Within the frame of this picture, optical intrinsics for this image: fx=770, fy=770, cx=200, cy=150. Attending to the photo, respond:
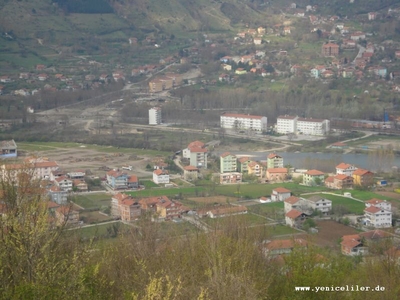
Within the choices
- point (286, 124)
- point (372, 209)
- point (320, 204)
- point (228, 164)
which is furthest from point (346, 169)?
point (286, 124)

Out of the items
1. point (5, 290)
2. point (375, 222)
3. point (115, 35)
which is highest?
point (115, 35)

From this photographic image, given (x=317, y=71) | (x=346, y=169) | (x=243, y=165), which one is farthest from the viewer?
(x=317, y=71)

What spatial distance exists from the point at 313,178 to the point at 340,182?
22.6 inches

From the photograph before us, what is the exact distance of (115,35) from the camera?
32.5 meters

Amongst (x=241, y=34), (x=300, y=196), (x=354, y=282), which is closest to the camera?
(x=354, y=282)

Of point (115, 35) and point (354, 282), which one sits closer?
point (354, 282)

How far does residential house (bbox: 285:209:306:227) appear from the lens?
11.1 m

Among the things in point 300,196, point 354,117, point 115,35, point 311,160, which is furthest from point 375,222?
point 115,35

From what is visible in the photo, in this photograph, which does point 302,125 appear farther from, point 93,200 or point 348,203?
point 93,200

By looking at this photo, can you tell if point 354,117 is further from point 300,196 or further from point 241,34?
point 241,34

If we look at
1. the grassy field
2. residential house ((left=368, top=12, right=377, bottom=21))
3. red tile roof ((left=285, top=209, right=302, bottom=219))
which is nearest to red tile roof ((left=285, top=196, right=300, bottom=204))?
red tile roof ((left=285, top=209, right=302, bottom=219))

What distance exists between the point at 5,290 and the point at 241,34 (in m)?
30.2

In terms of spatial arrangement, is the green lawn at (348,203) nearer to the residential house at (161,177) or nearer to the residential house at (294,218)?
the residential house at (294,218)

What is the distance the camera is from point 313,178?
1426 cm
